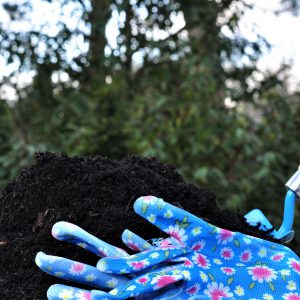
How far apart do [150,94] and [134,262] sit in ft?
9.16

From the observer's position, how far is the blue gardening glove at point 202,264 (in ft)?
3.09

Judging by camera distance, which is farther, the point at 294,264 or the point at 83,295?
the point at 294,264

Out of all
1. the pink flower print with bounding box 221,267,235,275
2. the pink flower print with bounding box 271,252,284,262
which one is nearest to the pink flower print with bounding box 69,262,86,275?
the pink flower print with bounding box 221,267,235,275

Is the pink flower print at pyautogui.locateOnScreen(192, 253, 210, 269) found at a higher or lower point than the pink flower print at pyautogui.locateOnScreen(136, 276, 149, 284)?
lower

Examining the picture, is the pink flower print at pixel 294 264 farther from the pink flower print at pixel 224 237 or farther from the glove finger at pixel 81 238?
the glove finger at pixel 81 238

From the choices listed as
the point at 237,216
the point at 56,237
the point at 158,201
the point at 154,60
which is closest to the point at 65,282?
the point at 56,237

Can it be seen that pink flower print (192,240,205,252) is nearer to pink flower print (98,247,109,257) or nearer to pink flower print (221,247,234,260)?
pink flower print (221,247,234,260)

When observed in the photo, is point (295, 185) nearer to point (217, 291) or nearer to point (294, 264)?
point (294, 264)

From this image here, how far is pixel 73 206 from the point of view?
110cm

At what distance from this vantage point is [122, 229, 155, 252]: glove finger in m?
1.02

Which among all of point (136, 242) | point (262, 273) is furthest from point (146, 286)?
point (262, 273)

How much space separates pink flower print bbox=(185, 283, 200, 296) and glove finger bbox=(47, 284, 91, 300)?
0.16 meters

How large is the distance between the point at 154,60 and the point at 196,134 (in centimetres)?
53

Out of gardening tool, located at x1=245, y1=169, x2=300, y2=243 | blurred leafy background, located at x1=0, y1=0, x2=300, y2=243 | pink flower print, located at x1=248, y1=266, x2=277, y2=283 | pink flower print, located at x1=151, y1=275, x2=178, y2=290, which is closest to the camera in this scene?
pink flower print, located at x1=151, y1=275, x2=178, y2=290
